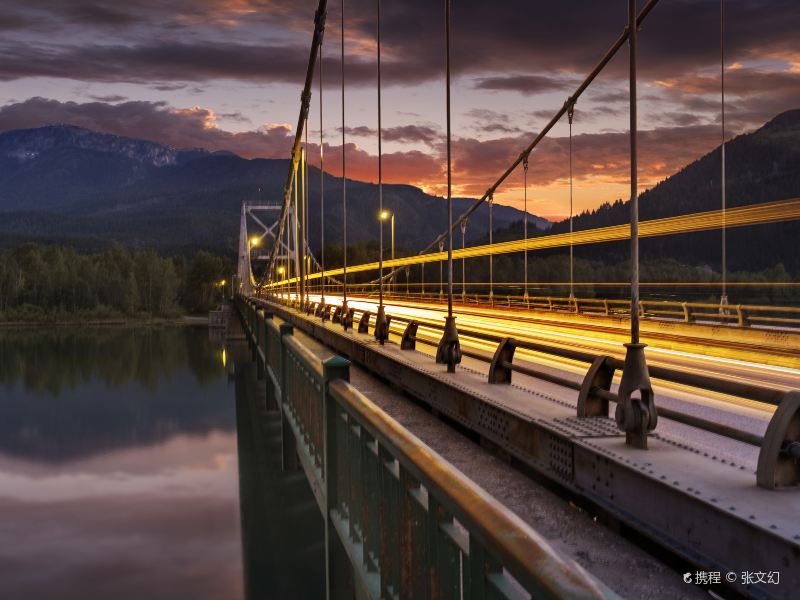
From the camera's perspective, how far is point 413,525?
346 centimetres

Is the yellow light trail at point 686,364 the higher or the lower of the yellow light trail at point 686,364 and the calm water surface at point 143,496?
the higher

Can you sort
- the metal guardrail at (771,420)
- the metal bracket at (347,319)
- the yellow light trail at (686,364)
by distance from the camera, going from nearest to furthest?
the metal guardrail at (771,420) < the yellow light trail at (686,364) < the metal bracket at (347,319)

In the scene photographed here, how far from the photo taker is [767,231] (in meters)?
77.6

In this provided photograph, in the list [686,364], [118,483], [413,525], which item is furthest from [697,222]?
[118,483]

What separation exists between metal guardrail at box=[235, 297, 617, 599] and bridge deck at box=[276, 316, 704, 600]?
1.53 ft

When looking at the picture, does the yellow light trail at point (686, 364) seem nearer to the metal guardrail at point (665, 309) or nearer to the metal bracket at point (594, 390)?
the metal bracket at point (594, 390)

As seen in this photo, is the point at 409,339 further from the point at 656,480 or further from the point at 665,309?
the point at 665,309

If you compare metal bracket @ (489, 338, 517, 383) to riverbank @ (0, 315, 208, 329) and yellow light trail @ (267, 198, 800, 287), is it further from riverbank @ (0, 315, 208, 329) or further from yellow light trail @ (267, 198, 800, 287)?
riverbank @ (0, 315, 208, 329)

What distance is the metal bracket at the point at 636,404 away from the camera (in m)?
5.37

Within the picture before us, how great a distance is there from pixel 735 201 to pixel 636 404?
294 feet

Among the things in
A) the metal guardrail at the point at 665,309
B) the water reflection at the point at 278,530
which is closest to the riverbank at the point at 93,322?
the metal guardrail at the point at 665,309

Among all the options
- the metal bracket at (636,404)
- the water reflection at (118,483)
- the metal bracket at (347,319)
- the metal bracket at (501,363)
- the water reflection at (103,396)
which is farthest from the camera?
the water reflection at (103,396)

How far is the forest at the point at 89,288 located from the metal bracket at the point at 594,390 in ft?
489

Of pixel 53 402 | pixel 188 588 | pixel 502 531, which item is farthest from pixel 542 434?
pixel 53 402
